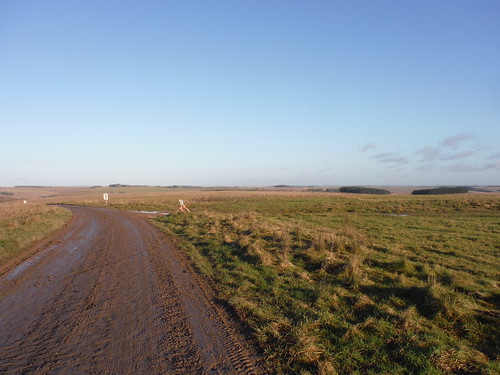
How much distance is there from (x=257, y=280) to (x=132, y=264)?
179 inches

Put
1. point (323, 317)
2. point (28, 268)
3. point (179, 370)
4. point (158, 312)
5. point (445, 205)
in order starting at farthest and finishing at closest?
point (445, 205), point (28, 268), point (158, 312), point (323, 317), point (179, 370)

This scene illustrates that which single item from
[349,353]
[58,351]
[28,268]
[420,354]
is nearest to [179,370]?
[58,351]

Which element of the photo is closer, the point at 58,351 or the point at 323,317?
the point at 58,351

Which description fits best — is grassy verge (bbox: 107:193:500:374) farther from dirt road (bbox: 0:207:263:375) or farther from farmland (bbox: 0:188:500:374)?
dirt road (bbox: 0:207:263:375)

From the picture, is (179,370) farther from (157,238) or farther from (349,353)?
(157,238)

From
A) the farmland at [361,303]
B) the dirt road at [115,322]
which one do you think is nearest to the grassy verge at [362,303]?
the farmland at [361,303]

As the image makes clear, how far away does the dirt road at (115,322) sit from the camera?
4.20 meters

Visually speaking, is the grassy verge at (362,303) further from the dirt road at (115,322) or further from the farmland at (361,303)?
the dirt road at (115,322)

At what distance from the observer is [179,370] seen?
13.3ft

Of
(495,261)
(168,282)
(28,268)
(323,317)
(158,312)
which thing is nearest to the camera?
(323,317)

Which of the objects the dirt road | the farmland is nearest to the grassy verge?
the farmland

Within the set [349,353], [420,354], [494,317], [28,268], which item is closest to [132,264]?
[28,268]

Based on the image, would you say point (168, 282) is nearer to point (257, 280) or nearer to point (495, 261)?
point (257, 280)

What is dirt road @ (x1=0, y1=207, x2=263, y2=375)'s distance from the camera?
4.20 metres
